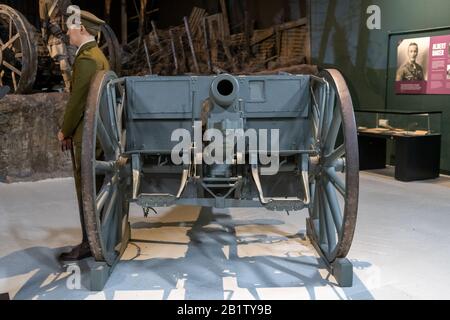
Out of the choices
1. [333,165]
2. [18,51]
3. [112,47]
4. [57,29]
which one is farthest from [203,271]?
[112,47]

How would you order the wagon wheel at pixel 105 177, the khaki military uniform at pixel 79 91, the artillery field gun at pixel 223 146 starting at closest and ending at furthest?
the wagon wheel at pixel 105 177, the artillery field gun at pixel 223 146, the khaki military uniform at pixel 79 91

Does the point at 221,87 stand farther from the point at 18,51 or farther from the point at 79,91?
the point at 18,51

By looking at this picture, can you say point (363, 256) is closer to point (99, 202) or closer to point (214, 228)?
point (214, 228)

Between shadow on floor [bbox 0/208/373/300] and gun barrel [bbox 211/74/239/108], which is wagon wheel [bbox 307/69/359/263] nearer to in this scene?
shadow on floor [bbox 0/208/373/300]

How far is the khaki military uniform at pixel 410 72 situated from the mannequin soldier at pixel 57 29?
16.1 feet

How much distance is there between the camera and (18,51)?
24.2ft

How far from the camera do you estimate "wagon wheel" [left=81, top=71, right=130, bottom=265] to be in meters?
2.78

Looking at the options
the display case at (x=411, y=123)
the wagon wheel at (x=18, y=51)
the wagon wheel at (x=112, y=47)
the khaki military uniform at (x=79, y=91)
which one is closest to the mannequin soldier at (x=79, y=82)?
the khaki military uniform at (x=79, y=91)

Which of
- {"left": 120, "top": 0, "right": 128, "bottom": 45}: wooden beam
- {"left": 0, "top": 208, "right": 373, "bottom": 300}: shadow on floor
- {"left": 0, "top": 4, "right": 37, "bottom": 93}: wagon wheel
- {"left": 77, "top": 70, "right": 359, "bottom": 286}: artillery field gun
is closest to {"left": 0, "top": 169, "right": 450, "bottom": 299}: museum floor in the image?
{"left": 0, "top": 208, "right": 373, "bottom": 300}: shadow on floor

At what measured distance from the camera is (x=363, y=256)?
3.72 meters

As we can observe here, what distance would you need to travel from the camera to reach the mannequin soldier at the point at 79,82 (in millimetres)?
3404

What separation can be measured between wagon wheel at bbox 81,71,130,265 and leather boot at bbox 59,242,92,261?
0.22m

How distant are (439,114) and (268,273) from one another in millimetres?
4640

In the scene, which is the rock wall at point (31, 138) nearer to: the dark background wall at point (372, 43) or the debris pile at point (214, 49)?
the debris pile at point (214, 49)
